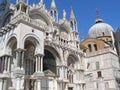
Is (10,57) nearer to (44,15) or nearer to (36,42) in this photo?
(36,42)

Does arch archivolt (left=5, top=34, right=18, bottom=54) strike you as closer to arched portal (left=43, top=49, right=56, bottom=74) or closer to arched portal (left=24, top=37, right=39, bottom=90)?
arched portal (left=24, top=37, right=39, bottom=90)

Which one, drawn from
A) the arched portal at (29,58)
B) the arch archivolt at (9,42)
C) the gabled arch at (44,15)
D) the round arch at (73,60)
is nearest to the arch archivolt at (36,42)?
the arched portal at (29,58)

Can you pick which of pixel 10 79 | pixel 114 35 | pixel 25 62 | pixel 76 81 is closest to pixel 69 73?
pixel 76 81

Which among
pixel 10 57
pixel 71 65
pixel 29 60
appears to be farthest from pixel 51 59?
pixel 10 57

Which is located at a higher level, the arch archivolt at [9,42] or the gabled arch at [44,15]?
the gabled arch at [44,15]

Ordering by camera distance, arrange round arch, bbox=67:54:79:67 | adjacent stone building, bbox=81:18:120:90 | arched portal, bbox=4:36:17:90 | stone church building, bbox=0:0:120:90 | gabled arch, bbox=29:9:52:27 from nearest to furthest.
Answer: stone church building, bbox=0:0:120:90
arched portal, bbox=4:36:17:90
gabled arch, bbox=29:9:52:27
round arch, bbox=67:54:79:67
adjacent stone building, bbox=81:18:120:90

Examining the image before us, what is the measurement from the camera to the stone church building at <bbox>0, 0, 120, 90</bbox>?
887 inches

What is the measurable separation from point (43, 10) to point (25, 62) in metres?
10.0

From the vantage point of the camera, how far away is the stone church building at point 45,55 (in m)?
22.5

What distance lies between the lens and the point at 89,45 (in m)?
43.8

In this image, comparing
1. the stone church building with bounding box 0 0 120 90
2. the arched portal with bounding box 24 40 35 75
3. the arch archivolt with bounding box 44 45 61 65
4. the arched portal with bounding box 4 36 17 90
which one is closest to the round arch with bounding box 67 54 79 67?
the stone church building with bounding box 0 0 120 90

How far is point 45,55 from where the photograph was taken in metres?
28.3

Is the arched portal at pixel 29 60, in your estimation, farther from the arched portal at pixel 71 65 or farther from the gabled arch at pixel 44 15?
the arched portal at pixel 71 65

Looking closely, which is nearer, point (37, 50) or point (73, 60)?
point (37, 50)
